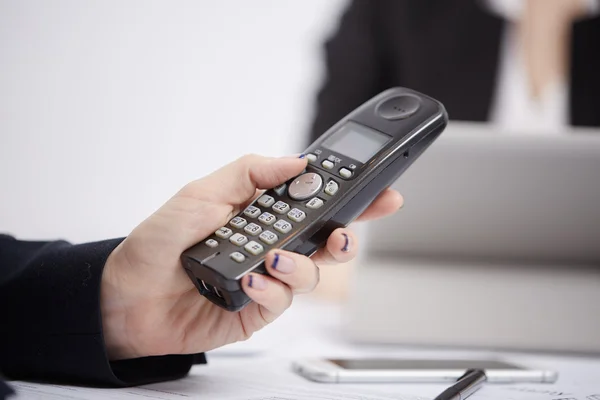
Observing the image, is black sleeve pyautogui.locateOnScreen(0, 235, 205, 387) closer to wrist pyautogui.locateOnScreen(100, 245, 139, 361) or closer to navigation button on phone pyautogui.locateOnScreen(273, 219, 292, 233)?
wrist pyautogui.locateOnScreen(100, 245, 139, 361)

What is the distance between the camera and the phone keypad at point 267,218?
49 cm

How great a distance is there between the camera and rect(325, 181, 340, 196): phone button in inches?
Answer: 19.7

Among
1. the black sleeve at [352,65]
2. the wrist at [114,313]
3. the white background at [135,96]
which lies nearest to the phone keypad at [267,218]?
the wrist at [114,313]

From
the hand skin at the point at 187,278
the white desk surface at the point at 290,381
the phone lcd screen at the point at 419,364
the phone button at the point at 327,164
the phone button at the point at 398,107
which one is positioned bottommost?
the white desk surface at the point at 290,381

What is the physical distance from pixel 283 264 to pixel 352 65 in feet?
3.80

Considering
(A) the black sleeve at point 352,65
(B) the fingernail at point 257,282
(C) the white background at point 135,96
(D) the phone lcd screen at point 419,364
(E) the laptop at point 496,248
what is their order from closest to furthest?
(B) the fingernail at point 257,282 → (D) the phone lcd screen at point 419,364 → (E) the laptop at point 496,248 → (A) the black sleeve at point 352,65 → (C) the white background at point 135,96

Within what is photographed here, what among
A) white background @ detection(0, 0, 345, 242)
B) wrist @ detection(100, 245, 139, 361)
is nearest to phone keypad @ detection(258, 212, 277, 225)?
wrist @ detection(100, 245, 139, 361)

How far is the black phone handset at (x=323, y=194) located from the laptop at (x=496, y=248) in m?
0.20

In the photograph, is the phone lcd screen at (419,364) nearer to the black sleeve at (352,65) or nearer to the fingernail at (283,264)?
the fingernail at (283,264)

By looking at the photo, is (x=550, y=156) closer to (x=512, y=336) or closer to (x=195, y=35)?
(x=512, y=336)

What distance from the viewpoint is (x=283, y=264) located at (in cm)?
45

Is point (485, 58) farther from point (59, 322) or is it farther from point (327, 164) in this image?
point (59, 322)

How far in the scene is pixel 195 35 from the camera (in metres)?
1.86

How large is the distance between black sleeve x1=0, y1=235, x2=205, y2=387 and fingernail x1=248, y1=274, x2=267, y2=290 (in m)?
0.11
